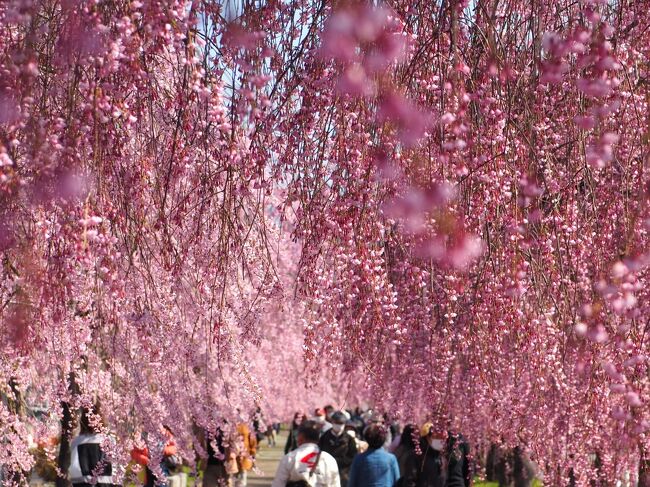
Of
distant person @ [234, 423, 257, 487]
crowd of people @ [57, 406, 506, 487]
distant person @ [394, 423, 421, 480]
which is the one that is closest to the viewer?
crowd of people @ [57, 406, 506, 487]

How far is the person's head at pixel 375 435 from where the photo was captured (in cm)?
1008

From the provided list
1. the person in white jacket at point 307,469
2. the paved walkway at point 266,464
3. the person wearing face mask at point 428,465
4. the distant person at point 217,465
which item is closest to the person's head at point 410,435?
the person wearing face mask at point 428,465

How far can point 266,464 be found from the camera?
2966 cm

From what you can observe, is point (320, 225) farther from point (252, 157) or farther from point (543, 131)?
point (543, 131)

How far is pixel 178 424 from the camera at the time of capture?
12.8m

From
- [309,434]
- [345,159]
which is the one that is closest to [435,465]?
[309,434]

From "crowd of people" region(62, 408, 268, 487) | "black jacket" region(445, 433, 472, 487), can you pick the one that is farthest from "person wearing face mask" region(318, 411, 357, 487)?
"black jacket" region(445, 433, 472, 487)

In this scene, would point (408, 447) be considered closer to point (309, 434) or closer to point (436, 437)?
point (436, 437)

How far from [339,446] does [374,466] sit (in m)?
4.17

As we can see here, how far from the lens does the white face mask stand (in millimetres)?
10914

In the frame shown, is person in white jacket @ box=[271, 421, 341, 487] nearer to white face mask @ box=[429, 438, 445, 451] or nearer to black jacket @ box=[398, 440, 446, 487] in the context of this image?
black jacket @ box=[398, 440, 446, 487]

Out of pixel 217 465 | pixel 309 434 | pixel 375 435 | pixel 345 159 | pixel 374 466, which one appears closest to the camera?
pixel 345 159

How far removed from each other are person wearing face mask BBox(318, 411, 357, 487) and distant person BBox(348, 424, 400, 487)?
146 inches

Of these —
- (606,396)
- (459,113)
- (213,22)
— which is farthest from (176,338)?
(459,113)
